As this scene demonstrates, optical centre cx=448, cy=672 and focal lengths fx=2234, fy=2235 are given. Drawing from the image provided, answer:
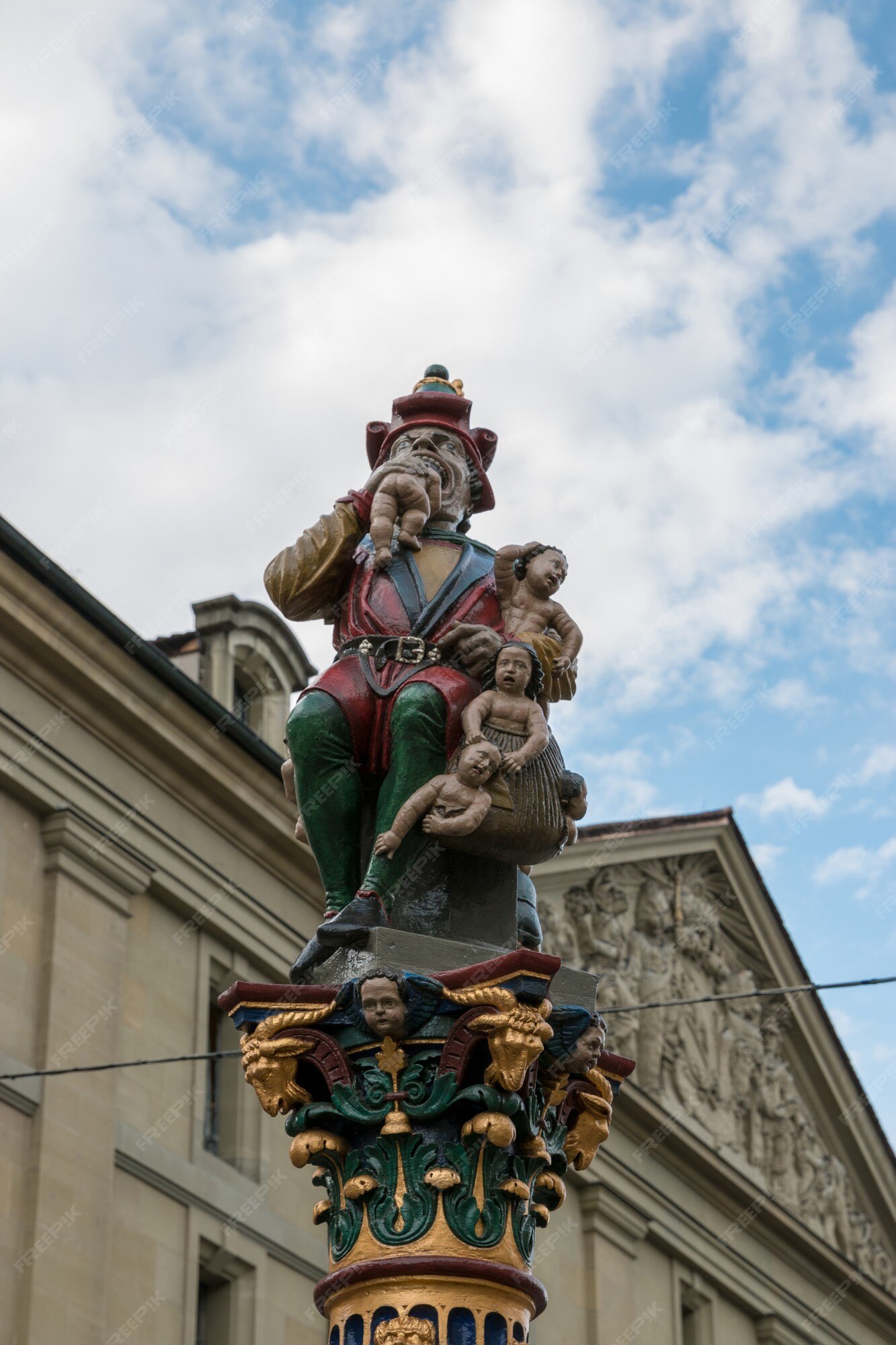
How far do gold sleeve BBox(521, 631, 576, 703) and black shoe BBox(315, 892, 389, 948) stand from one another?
0.94 metres

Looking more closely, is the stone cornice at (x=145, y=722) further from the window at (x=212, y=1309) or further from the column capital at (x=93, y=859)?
the window at (x=212, y=1309)

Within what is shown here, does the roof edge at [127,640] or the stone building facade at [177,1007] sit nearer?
the stone building facade at [177,1007]

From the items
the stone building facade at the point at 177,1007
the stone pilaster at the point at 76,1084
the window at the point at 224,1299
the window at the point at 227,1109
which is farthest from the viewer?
the window at the point at 227,1109

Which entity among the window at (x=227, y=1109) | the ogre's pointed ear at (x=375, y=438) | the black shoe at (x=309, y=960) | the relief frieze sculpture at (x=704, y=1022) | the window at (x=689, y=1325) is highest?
the relief frieze sculpture at (x=704, y=1022)

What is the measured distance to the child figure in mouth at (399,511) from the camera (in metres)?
6.77

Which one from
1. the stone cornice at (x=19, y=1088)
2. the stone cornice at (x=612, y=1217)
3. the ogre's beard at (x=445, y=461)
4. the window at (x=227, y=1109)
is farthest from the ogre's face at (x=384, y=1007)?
the stone cornice at (x=612, y=1217)

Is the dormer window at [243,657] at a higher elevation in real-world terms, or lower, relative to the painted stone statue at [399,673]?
higher

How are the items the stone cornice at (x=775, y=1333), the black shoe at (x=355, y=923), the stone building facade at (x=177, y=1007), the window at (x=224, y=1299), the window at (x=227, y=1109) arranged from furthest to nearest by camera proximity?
the stone cornice at (x=775, y=1333) < the window at (x=227, y=1109) < the window at (x=224, y=1299) < the stone building facade at (x=177, y=1007) < the black shoe at (x=355, y=923)

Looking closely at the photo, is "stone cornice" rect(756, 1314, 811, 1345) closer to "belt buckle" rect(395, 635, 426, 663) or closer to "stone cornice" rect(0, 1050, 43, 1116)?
"stone cornice" rect(0, 1050, 43, 1116)

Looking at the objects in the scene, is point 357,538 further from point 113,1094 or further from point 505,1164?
point 113,1094

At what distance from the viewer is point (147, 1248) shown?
1897cm

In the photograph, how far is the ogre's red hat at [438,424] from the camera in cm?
742

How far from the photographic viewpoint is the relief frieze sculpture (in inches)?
1118

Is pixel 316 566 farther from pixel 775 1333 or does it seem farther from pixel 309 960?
pixel 775 1333
